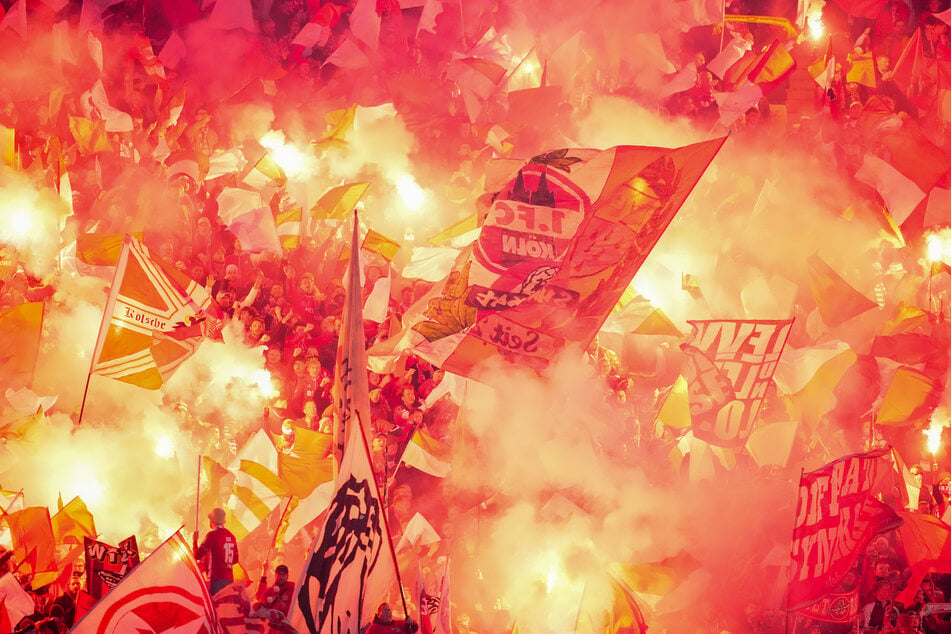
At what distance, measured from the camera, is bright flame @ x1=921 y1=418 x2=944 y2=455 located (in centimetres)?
799

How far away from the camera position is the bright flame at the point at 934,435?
7.99m

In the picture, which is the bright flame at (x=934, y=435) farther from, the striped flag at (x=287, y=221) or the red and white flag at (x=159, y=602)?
the red and white flag at (x=159, y=602)

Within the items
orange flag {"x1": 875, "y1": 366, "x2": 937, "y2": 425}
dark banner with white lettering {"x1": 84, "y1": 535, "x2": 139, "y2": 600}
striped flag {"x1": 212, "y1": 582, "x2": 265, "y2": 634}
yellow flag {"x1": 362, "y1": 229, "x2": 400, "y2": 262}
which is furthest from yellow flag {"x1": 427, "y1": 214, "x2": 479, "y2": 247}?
striped flag {"x1": 212, "y1": 582, "x2": 265, "y2": 634}

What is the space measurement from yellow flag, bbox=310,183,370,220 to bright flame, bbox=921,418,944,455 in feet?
16.2

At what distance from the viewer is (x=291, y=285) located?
820 cm

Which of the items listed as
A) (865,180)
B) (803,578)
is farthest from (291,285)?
(865,180)

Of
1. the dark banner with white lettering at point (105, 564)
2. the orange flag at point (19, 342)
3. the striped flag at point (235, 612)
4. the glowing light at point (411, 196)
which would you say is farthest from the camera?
the glowing light at point (411, 196)

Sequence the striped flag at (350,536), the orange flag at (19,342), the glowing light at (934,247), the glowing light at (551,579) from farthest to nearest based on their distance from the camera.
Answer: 1. the glowing light at (934,247)
2. the orange flag at (19,342)
3. the glowing light at (551,579)
4. the striped flag at (350,536)

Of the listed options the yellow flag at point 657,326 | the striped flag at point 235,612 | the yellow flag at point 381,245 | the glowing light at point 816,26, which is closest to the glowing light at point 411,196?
the yellow flag at point 381,245

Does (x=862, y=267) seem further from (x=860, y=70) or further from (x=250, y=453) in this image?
(x=250, y=453)

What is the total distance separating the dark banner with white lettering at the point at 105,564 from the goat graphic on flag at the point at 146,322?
1748mm

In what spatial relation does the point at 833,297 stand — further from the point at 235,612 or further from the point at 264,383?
the point at 235,612

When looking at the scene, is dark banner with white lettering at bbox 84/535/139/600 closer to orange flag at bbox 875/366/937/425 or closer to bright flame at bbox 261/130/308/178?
bright flame at bbox 261/130/308/178

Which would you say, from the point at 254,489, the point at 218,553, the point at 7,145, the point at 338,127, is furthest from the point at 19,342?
the point at 338,127
